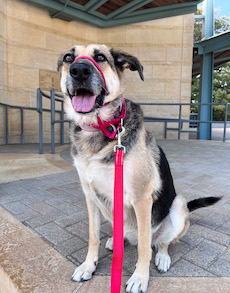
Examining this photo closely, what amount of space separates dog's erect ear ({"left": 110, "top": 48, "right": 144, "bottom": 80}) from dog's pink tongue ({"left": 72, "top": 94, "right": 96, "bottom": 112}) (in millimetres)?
411

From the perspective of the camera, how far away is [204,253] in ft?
5.67

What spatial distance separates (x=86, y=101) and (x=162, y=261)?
1.19 metres

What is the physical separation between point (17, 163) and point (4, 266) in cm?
338

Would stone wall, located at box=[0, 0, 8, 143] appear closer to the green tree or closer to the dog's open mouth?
the dog's open mouth

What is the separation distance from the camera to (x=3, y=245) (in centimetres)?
176

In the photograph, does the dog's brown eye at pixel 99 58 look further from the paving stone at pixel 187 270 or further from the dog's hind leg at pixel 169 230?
the paving stone at pixel 187 270

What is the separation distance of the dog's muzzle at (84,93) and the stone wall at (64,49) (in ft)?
22.2

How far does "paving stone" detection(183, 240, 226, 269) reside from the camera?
5.29 ft

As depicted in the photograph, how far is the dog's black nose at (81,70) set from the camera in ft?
4.56

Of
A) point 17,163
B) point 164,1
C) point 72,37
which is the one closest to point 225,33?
point 164,1

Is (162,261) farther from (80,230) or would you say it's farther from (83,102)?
(83,102)

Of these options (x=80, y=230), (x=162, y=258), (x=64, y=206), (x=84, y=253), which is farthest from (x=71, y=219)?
(x=162, y=258)

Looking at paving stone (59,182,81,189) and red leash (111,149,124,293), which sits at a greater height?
red leash (111,149,124,293)

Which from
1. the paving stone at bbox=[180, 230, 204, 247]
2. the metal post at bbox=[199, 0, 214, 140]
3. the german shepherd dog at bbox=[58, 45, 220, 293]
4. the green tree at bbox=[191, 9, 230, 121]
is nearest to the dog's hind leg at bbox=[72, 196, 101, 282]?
the german shepherd dog at bbox=[58, 45, 220, 293]
